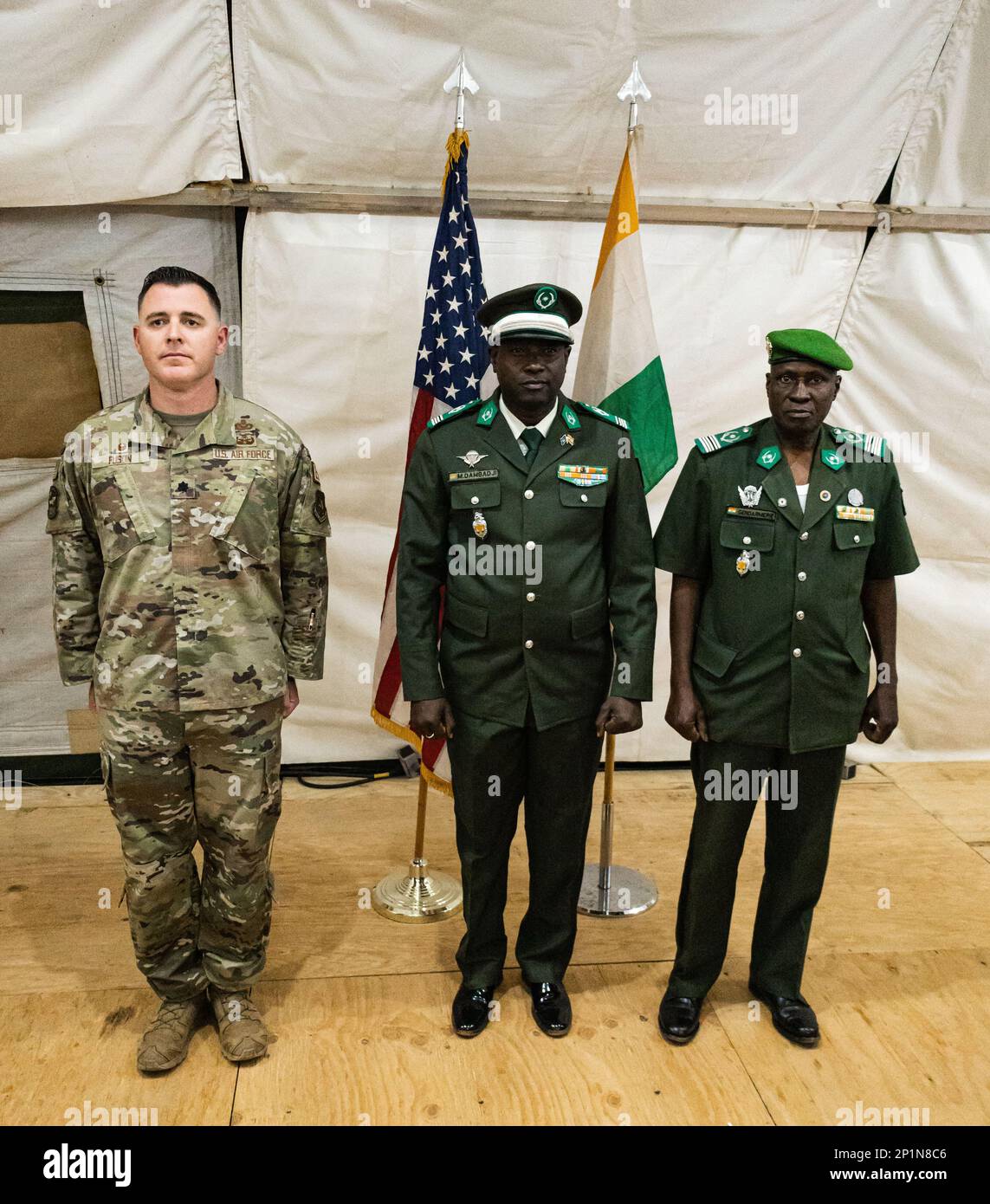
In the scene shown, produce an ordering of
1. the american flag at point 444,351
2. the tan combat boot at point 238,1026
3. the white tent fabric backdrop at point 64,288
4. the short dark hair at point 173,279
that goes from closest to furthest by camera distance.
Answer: the short dark hair at point 173,279, the tan combat boot at point 238,1026, the american flag at point 444,351, the white tent fabric backdrop at point 64,288

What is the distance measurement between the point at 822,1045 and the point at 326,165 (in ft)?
10.8

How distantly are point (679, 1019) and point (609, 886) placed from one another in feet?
2.62

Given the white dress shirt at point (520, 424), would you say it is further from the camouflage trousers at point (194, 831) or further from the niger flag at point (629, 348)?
the camouflage trousers at point (194, 831)

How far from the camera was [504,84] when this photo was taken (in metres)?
3.64

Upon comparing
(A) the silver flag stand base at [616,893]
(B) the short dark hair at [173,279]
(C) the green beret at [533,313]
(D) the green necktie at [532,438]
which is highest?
(B) the short dark hair at [173,279]

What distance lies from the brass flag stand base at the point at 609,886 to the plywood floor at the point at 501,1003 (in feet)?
0.22

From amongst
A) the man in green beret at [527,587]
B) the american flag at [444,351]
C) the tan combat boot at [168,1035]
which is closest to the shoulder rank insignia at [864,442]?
the man in green beret at [527,587]

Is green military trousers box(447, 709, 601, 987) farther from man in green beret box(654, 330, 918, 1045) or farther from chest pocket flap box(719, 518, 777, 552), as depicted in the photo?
chest pocket flap box(719, 518, 777, 552)

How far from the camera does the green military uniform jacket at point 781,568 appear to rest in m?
2.48

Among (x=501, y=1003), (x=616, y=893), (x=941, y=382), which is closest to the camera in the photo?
(x=501, y=1003)

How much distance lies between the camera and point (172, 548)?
7.90 ft

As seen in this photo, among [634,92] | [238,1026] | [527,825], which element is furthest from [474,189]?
[238,1026]

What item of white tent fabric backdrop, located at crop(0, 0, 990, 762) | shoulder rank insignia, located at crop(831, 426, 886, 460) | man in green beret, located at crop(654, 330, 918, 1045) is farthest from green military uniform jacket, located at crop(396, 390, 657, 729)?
white tent fabric backdrop, located at crop(0, 0, 990, 762)

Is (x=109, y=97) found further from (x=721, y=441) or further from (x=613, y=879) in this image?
(x=613, y=879)
